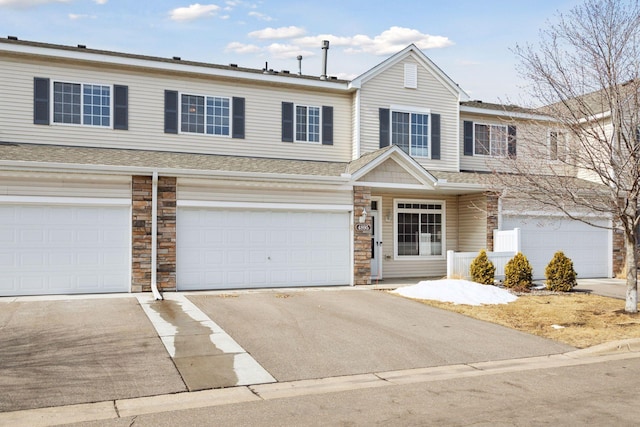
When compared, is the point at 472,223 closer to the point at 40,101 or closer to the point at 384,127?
the point at 384,127

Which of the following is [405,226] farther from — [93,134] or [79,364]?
[79,364]

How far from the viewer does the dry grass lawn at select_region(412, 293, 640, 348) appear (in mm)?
10539

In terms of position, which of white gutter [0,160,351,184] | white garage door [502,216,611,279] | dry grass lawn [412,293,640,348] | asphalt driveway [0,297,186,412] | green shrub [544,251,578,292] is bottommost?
dry grass lawn [412,293,640,348]

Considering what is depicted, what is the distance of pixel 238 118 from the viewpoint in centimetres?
1758

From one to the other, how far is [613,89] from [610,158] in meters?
1.42

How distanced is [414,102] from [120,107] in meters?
9.31

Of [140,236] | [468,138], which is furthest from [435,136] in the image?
[140,236]

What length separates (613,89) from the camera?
38.7 ft

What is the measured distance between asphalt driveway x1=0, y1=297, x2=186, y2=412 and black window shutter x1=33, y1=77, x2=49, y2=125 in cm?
588

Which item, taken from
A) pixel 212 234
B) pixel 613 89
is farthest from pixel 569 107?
pixel 212 234

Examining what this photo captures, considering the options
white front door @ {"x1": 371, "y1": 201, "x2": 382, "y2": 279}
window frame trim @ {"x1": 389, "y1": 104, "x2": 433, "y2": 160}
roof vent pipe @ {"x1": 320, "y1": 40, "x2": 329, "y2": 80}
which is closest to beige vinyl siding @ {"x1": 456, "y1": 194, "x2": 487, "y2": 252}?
window frame trim @ {"x1": 389, "y1": 104, "x2": 433, "y2": 160}

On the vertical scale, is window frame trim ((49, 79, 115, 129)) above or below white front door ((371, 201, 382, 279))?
above

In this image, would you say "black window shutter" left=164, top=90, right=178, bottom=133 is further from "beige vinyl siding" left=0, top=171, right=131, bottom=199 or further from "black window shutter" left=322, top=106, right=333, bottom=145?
"black window shutter" left=322, top=106, right=333, bottom=145

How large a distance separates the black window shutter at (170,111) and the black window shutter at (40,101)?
3.11 metres
